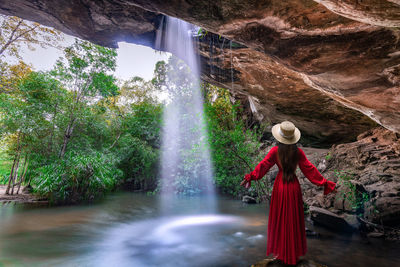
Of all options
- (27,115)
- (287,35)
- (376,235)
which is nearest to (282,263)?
(376,235)

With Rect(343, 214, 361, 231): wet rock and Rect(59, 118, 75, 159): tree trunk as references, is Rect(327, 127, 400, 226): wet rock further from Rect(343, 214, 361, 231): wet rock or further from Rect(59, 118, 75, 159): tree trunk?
Rect(59, 118, 75, 159): tree trunk

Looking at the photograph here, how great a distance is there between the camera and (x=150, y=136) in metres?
15.7

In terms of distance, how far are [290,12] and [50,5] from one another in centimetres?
600

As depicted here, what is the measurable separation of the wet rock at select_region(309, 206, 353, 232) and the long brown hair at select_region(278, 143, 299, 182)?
3894mm

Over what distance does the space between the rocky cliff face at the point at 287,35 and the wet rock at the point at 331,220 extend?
288cm

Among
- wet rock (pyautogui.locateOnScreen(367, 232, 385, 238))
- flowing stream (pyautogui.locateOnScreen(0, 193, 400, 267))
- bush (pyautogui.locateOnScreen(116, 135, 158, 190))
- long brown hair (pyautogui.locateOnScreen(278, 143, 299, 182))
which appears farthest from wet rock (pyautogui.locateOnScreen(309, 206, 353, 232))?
bush (pyautogui.locateOnScreen(116, 135, 158, 190))

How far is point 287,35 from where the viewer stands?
420 centimetres

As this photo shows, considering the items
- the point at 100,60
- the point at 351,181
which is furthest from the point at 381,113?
the point at 100,60

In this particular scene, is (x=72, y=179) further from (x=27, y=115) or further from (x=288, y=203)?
(x=288, y=203)

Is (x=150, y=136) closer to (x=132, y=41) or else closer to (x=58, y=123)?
(x=58, y=123)

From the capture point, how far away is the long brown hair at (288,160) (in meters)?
2.97

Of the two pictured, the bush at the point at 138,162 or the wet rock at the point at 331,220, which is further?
the bush at the point at 138,162

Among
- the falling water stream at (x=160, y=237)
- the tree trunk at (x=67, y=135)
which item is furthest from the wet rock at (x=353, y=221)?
the tree trunk at (x=67, y=135)

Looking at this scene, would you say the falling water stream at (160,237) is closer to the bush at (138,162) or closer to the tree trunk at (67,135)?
the tree trunk at (67,135)
